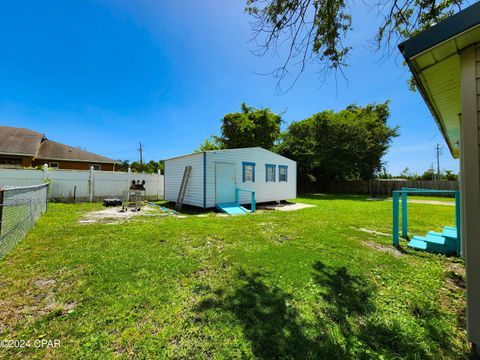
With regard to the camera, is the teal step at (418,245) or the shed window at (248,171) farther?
the shed window at (248,171)

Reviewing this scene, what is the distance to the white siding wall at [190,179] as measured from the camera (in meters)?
9.67

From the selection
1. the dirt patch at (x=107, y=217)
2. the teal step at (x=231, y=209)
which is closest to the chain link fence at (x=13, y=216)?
the dirt patch at (x=107, y=217)

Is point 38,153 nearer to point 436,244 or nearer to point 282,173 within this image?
point 282,173

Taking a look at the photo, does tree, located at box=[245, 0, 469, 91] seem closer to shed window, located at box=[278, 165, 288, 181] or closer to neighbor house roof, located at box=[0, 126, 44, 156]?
shed window, located at box=[278, 165, 288, 181]

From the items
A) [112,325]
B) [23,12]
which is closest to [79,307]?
[112,325]

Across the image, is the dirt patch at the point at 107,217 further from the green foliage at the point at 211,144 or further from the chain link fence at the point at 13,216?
the green foliage at the point at 211,144

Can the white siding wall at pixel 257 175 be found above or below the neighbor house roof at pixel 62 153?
below

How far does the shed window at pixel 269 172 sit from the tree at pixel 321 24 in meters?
7.95

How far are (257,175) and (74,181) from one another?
10324mm

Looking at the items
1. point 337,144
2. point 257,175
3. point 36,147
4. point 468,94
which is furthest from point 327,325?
point 36,147

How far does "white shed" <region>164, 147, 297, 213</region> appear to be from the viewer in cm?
956

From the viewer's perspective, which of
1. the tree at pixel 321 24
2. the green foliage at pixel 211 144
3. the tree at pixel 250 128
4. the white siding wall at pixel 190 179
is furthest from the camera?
the green foliage at pixel 211 144

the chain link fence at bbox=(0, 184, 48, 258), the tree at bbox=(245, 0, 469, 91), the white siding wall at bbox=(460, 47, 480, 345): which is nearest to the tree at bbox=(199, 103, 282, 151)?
the tree at bbox=(245, 0, 469, 91)

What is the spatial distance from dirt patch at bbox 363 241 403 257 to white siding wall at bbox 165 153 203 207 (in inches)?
265
